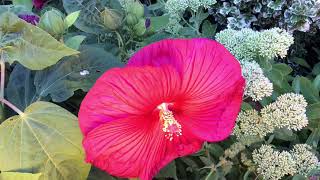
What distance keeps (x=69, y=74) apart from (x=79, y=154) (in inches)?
5.1

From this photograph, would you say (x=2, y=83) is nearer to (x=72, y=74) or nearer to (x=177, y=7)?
(x=72, y=74)

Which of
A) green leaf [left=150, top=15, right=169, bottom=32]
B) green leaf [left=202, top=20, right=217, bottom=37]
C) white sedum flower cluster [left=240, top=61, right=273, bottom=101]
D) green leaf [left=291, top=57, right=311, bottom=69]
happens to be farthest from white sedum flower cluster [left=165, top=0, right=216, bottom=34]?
green leaf [left=291, top=57, right=311, bottom=69]

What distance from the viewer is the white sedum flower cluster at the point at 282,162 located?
2.69 ft

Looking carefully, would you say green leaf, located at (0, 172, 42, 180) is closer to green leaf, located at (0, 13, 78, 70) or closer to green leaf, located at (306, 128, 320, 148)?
green leaf, located at (0, 13, 78, 70)

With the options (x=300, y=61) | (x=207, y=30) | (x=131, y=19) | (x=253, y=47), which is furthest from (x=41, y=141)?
(x=300, y=61)

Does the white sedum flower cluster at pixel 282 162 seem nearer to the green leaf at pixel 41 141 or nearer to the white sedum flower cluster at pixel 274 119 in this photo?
the white sedum flower cluster at pixel 274 119

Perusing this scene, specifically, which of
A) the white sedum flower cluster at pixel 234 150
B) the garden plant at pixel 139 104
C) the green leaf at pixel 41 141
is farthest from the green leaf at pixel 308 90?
the green leaf at pixel 41 141

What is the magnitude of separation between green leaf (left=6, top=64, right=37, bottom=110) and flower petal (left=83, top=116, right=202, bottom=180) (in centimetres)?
18

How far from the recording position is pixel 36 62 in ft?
2.32

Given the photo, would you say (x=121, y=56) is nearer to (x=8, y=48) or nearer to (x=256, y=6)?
(x=8, y=48)

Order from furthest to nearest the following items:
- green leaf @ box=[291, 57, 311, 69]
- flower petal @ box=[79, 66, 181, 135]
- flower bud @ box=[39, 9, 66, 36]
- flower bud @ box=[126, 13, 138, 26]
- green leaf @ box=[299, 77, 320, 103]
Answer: green leaf @ box=[291, 57, 311, 69]
green leaf @ box=[299, 77, 320, 103]
flower bud @ box=[126, 13, 138, 26]
flower bud @ box=[39, 9, 66, 36]
flower petal @ box=[79, 66, 181, 135]

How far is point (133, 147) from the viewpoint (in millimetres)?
677

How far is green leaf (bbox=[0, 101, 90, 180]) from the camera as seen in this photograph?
699mm

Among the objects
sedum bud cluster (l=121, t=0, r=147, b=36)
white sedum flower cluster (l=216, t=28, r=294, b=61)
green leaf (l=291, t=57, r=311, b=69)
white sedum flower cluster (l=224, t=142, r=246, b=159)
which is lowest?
green leaf (l=291, t=57, r=311, b=69)
